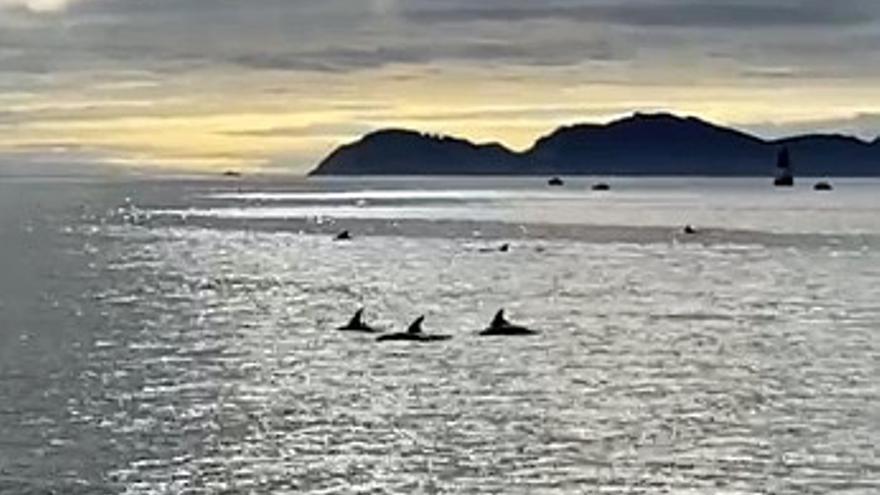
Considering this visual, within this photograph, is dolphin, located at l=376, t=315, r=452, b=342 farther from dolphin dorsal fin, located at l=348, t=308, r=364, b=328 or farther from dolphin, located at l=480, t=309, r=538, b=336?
dolphin dorsal fin, located at l=348, t=308, r=364, b=328

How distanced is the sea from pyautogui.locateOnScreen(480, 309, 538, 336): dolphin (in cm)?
88

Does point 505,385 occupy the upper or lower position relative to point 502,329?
upper

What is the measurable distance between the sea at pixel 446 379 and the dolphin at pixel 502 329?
877 millimetres

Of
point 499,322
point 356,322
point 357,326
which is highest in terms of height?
point 499,322

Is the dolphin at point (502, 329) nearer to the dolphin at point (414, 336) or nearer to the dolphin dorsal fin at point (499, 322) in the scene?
the dolphin dorsal fin at point (499, 322)

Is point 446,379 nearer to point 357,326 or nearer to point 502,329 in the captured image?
point 502,329

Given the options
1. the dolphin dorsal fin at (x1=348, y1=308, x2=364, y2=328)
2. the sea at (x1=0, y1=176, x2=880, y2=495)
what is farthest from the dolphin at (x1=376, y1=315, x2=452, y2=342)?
the dolphin dorsal fin at (x1=348, y1=308, x2=364, y2=328)

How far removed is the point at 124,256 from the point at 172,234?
123ft

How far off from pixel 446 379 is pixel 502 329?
580 inches

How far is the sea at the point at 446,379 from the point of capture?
129 ft

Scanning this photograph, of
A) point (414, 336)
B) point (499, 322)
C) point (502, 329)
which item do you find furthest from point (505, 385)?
point (499, 322)

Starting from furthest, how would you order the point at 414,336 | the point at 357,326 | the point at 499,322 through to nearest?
the point at 357,326, the point at 499,322, the point at 414,336

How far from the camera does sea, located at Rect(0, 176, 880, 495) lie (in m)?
39.2

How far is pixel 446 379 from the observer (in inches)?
2159
